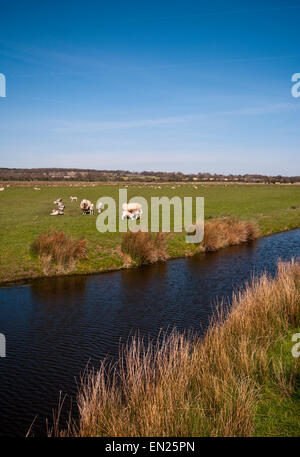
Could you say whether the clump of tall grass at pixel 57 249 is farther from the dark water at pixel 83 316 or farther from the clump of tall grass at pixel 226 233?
the clump of tall grass at pixel 226 233

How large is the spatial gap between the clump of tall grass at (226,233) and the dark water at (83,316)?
269 cm

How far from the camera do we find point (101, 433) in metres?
5.85

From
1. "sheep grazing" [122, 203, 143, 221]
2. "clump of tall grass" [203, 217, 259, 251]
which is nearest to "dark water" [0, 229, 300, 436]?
"clump of tall grass" [203, 217, 259, 251]

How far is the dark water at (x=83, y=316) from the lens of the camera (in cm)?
917

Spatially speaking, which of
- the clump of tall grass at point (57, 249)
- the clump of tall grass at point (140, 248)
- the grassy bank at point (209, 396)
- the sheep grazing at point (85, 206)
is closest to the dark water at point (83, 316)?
the clump of tall grass at point (140, 248)

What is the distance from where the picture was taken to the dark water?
917 cm

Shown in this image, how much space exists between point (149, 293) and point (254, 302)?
7.26 meters

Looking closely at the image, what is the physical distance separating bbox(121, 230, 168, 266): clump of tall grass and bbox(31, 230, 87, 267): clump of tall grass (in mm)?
3025

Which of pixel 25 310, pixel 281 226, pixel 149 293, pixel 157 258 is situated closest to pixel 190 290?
pixel 149 293

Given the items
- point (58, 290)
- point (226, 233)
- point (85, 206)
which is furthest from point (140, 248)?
point (85, 206)

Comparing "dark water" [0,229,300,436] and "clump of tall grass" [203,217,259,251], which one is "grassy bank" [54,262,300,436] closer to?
"dark water" [0,229,300,436]

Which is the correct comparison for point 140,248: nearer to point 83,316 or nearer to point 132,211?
point 83,316

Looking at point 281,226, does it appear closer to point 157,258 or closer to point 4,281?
→ point 157,258

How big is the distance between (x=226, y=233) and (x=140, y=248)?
9.13m
